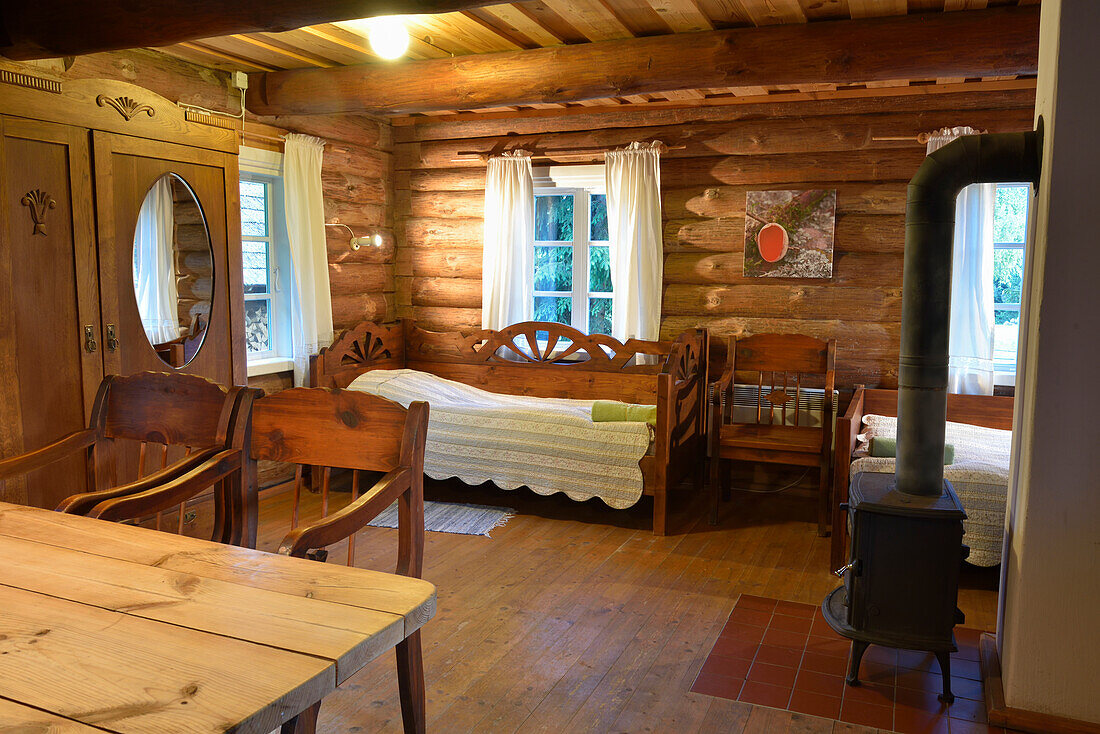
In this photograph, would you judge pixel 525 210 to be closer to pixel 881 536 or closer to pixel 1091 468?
pixel 881 536

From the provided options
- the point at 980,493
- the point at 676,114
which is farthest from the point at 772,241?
the point at 980,493

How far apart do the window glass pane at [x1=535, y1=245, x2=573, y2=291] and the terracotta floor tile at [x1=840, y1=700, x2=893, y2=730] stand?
11.8 ft

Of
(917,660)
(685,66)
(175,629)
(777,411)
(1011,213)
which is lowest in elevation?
(917,660)

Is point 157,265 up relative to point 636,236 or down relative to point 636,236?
down

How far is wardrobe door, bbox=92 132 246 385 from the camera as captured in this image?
3400 mm

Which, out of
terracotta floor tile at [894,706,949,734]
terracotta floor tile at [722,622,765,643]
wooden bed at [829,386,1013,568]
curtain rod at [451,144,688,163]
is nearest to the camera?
terracotta floor tile at [894,706,949,734]

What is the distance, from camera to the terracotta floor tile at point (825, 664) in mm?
2860

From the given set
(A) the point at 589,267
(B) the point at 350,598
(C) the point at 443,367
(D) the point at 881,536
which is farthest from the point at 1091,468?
(C) the point at 443,367

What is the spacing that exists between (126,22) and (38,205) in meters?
0.74

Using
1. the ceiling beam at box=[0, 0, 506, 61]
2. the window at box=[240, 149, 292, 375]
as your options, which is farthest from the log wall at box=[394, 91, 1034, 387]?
the ceiling beam at box=[0, 0, 506, 61]

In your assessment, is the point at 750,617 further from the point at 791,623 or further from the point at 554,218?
the point at 554,218

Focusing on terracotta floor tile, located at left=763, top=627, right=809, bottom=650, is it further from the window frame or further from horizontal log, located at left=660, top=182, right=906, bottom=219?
the window frame

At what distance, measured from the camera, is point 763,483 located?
5262 mm

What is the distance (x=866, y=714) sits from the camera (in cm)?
258
